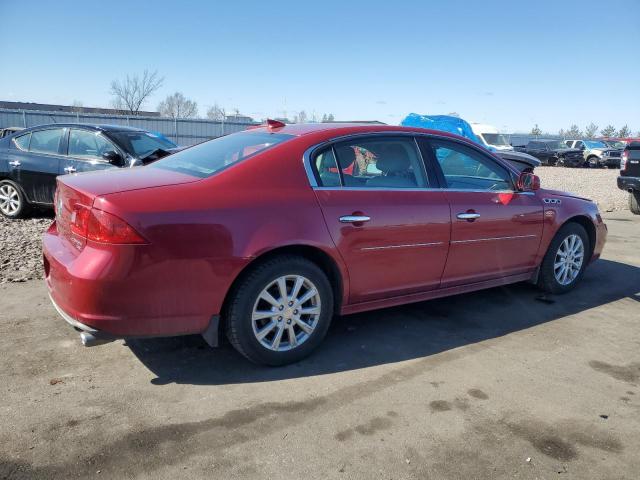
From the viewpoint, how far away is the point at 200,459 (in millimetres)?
2408

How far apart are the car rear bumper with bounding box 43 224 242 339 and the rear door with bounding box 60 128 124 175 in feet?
14.5

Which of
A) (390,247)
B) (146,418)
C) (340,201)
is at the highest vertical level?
(340,201)

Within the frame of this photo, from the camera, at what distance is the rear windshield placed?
3.42m

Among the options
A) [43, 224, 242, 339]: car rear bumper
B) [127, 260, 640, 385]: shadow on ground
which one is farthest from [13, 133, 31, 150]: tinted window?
[43, 224, 242, 339]: car rear bumper

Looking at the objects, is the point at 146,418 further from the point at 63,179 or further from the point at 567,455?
the point at 567,455

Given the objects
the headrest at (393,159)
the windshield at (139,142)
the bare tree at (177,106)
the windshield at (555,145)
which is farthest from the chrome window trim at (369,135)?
the bare tree at (177,106)

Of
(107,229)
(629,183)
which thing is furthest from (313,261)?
(629,183)

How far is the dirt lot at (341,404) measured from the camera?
7.93 feet

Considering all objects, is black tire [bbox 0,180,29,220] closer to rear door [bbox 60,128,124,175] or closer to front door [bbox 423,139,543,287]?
rear door [bbox 60,128,124,175]

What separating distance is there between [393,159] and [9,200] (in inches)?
258

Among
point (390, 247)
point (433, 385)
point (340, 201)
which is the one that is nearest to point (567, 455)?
point (433, 385)

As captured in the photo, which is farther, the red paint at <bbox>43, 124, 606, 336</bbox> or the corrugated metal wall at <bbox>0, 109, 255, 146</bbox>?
the corrugated metal wall at <bbox>0, 109, 255, 146</bbox>

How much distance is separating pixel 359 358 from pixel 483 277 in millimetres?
1462

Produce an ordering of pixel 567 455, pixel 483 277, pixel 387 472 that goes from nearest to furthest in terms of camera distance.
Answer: pixel 387 472 → pixel 567 455 → pixel 483 277
